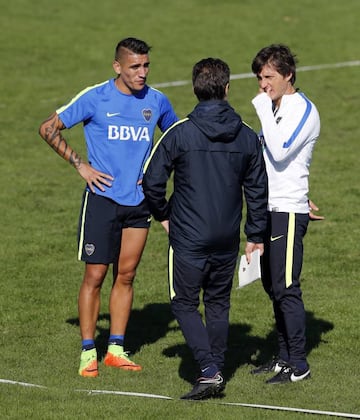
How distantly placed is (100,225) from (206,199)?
1.37m

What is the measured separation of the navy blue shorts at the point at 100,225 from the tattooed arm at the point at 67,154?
0.14m

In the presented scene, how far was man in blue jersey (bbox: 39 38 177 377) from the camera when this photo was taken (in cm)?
877

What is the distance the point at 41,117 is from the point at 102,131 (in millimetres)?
11534

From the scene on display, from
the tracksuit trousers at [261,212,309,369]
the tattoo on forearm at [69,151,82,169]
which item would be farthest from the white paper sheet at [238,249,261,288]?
the tattoo on forearm at [69,151,82,169]

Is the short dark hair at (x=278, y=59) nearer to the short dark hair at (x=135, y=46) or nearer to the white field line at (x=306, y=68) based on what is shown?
the short dark hair at (x=135, y=46)

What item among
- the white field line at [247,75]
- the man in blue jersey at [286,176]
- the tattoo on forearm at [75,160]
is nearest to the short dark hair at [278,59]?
the man in blue jersey at [286,176]

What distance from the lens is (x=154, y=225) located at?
14172 mm

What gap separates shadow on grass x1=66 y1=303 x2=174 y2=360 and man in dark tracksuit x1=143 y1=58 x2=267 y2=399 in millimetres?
1668

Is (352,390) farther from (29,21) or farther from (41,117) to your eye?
(29,21)

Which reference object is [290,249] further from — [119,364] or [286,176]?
[119,364]

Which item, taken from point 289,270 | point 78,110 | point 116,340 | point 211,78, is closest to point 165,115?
point 78,110

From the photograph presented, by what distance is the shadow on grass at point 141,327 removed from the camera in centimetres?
976

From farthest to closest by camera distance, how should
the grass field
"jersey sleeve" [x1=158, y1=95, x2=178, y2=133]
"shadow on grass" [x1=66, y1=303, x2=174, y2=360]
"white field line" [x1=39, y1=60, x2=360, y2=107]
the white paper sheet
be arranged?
"white field line" [x1=39, y1=60, x2=360, y2=107], "shadow on grass" [x1=66, y1=303, x2=174, y2=360], "jersey sleeve" [x1=158, y1=95, x2=178, y2=133], the grass field, the white paper sheet

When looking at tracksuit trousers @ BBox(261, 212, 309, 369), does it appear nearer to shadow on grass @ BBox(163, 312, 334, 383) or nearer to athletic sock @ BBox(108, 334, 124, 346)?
shadow on grass @ BBox(163, 312, 334, 383)
